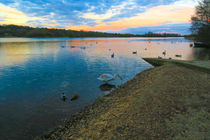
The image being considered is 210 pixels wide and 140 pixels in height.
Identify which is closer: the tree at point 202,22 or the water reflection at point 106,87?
the water reflection at point 106,87

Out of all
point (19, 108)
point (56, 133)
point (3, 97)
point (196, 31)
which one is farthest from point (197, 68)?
point (196, 31)

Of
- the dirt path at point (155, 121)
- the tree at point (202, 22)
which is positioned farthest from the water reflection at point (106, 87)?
the tree at point (202, 22)

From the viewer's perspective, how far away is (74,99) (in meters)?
13.3

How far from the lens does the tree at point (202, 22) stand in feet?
152

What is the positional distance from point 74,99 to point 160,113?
9023mm

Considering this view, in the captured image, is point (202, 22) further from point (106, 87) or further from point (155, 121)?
point (155, 121)

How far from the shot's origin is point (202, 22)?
161 feet

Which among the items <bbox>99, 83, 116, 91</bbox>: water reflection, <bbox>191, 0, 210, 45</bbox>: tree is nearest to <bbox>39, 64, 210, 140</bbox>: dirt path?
<bbox>99, 83, 116, 91</bbox>: water reflection

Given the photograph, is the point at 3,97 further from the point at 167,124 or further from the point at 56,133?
the point at 167,124

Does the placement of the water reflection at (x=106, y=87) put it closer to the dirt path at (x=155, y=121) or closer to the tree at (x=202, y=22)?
the dirt path at (x=155, y=121)

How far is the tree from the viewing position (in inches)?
1824

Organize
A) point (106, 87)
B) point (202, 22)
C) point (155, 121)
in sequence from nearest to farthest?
point (155, 121)
point (106, 87)
point (202, 22)

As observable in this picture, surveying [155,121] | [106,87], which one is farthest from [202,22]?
[155,121]

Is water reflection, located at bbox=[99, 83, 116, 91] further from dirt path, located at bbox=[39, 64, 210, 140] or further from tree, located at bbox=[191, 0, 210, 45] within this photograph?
tree, located at bbox=[191, 0, 210, 45]
